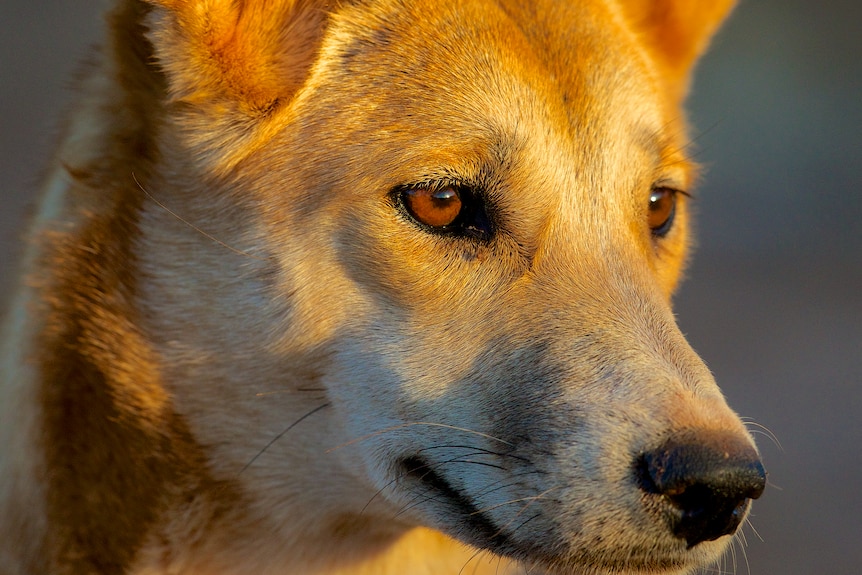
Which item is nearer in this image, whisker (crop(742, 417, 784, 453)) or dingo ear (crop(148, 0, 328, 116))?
dingo ear (crop(148, 0, 328, 116))

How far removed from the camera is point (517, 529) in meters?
1.73

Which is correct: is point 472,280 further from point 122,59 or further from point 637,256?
point 122,59

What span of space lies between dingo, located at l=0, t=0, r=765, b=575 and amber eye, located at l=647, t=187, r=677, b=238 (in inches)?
9.6

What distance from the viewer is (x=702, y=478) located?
5.07 ft

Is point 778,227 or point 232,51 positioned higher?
point 778,227

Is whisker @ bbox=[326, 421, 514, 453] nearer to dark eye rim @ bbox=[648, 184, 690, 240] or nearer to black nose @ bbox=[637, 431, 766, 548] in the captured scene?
black nose @ bbox=[637, 431, 766, 548]

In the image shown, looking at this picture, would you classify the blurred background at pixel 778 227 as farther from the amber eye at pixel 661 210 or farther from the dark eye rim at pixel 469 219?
the amber eye at pixel 661 210

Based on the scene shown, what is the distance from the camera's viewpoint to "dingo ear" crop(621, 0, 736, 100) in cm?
262

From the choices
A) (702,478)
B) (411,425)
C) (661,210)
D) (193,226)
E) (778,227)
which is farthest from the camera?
(778,227)

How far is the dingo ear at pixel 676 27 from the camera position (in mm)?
2617

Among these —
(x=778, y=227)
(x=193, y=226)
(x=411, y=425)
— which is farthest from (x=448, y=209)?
(x=778, y=227)

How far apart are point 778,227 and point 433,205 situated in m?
6.81

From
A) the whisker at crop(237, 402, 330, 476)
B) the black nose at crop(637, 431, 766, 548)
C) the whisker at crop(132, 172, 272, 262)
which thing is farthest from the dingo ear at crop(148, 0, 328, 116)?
the black nose at crop(637, 431, 766, 548)

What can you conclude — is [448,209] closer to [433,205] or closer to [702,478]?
[433,205]
